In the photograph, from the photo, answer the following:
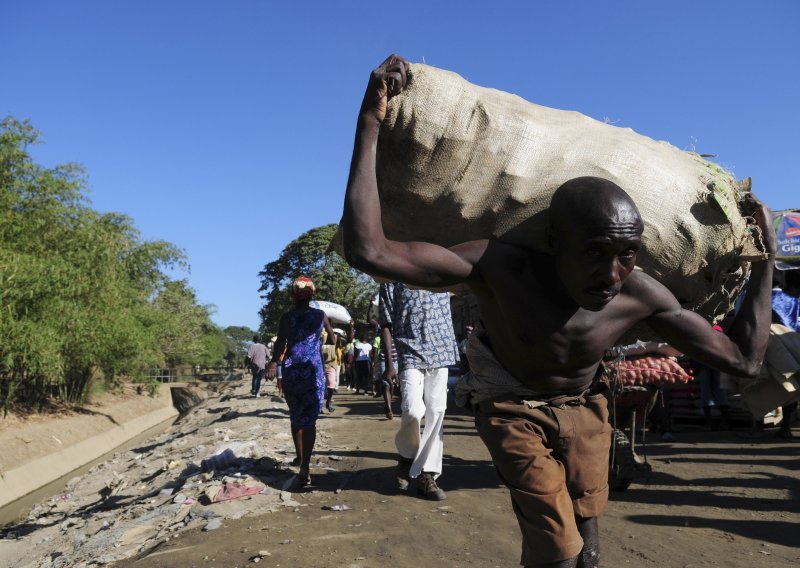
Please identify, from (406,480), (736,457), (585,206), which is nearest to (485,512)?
(406,480)

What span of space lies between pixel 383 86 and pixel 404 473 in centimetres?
379

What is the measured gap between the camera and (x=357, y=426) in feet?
33.6

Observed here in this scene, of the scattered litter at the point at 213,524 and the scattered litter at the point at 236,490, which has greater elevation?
the scattered litter at the point at 236,490

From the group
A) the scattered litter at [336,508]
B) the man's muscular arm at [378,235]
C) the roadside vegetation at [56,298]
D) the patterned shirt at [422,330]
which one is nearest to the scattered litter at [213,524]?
the scattered litter at [336,508]

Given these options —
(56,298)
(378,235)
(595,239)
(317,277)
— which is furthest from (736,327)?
(317,277)

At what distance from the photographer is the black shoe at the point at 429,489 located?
16.3ft

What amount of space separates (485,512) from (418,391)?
3.67ft

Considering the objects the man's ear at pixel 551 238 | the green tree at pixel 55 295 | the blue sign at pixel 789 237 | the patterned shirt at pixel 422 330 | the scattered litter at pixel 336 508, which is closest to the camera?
the man's ear at pixel 551 238

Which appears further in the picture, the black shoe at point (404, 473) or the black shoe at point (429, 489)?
the black shoe at point (404, 473)

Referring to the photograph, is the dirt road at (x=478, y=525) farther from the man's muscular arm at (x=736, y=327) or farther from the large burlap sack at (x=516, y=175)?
the large burlap sack at (x=516, y=175)

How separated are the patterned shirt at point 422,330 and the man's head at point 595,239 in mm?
3431

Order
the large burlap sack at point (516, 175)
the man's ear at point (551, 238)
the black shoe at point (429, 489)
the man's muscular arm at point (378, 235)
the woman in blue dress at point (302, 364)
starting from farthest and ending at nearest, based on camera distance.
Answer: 1. the woman in blue dress at point (302, 364)
2. the black shoe at point (429, 489)
3. the large burlap sack at point (516, 175)
4. the man's ear at point (551, 238)
5. the man's muscular arm at point (378, 235)

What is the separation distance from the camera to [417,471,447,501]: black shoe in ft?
16.3

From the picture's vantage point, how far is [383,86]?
6.86 ft
